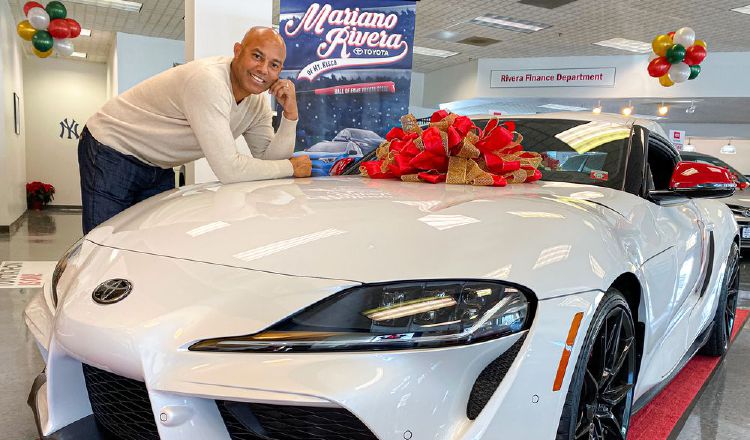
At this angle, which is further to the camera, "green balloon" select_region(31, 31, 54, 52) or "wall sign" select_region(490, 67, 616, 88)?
"wall sign" select_region(490, 67, 616, 88)

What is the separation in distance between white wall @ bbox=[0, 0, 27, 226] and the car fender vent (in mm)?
8381

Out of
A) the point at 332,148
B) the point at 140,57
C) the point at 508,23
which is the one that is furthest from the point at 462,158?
the point at 140,57

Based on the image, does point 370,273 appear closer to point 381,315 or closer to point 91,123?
point 381,315

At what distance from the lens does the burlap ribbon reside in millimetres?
1911

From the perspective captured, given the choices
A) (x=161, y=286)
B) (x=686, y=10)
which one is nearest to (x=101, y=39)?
(x=686, y=10)

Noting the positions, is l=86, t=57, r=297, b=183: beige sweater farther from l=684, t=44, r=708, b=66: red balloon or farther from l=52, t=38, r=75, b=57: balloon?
l=684, t=44, r=708, b=66: red balloon

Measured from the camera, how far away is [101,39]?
11945mm

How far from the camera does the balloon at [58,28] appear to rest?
28.8 feet

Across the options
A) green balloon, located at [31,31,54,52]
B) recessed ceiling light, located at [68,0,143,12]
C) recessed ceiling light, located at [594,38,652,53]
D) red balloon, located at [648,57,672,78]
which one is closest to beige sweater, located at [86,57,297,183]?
green balloon, located at [31,31,54,52]

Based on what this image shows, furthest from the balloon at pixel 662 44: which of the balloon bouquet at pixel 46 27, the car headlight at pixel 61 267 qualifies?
the car headlight at pixel 61 267

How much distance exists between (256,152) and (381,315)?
174 cm

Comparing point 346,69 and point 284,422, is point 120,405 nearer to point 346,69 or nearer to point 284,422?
point 284,422

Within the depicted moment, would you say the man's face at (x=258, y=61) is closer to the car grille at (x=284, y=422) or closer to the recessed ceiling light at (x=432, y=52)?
the car grille at (x=284, y=422)

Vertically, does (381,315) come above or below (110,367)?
above
